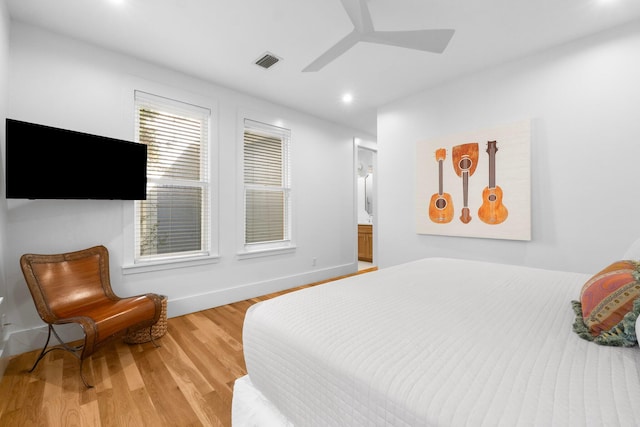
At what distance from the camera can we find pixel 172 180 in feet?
9.73

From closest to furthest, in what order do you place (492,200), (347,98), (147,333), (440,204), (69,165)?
(69,165), (147,333), (492,200), (440,204), (347,98)

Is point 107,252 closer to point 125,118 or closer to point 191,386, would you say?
point 125,118

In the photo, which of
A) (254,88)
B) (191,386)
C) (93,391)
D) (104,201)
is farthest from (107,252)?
(254,88)

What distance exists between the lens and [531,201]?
2.68m

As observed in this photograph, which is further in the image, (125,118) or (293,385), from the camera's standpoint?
(125,118)

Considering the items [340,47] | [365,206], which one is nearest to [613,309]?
[340,47]

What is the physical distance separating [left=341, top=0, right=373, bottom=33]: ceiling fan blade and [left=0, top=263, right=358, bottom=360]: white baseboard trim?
2976mm

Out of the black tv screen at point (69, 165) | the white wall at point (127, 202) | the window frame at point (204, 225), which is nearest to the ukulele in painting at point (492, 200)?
the white wall at point (127, 202)

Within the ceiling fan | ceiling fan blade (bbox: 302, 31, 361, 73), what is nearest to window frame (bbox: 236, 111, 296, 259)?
ceiling fan blade (bbox: 302, 31, 361, 73)

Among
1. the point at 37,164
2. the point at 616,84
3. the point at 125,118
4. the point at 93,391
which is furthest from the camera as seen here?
the point at 125,118

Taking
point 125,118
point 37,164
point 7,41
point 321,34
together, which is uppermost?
point 321,34

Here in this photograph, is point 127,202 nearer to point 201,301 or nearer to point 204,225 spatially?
point 204,225

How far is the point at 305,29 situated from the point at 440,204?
2.29m

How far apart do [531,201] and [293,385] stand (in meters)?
2.84
